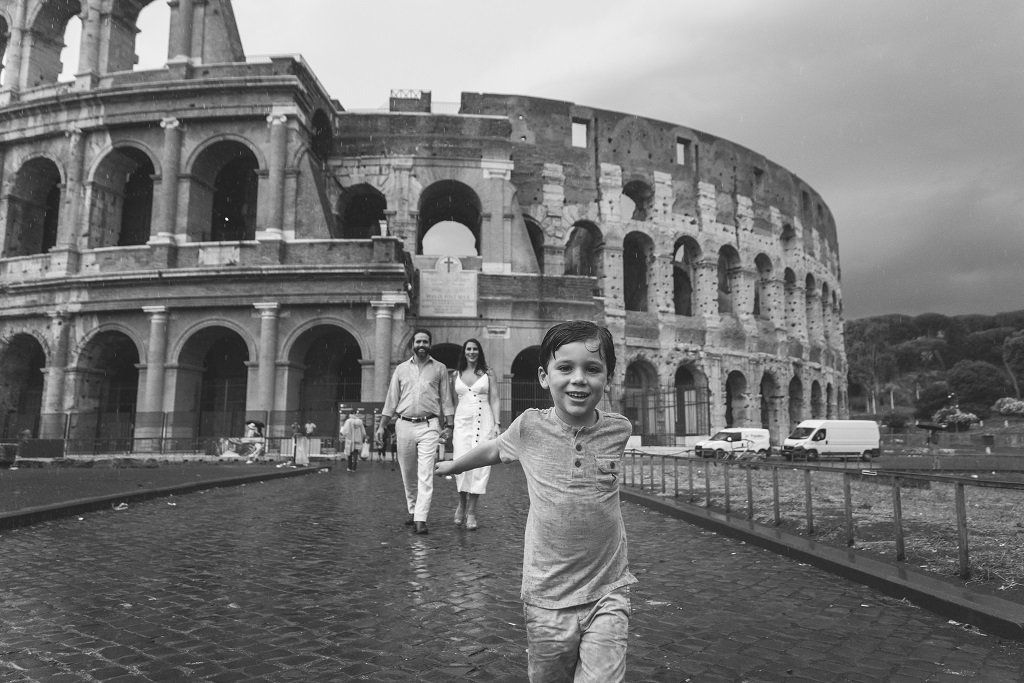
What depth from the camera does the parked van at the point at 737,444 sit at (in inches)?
875

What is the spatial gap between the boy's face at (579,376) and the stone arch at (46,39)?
85.8 ft

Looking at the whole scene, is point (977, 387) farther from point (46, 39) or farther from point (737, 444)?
point (46, 39)

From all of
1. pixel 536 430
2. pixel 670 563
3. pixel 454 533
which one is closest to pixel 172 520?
pixel 454 533

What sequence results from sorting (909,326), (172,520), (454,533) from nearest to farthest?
(454,533), (172,520), (909,326)

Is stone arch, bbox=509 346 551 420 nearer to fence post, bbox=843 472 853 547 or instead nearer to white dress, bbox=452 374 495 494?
white dress, bbox=452 374 495 494

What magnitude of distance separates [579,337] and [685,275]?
2835 centimetres

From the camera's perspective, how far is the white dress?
20.1ft

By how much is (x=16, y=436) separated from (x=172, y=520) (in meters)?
17.5

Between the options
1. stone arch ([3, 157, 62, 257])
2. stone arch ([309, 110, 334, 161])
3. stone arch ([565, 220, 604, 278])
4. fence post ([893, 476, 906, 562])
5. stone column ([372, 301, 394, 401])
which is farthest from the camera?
stone arch ([565, 220, 604, 278])

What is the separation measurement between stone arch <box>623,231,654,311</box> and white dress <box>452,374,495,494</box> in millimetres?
20263

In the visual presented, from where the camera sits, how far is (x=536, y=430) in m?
2.10

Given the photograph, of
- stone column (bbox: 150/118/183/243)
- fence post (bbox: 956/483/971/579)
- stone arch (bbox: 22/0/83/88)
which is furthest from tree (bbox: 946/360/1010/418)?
stone arch (bbox: 22/0/83/88)

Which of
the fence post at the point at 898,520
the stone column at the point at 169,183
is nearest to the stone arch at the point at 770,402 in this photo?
the stone column at the point at 169,183

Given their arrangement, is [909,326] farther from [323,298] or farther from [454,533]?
[454,533]
